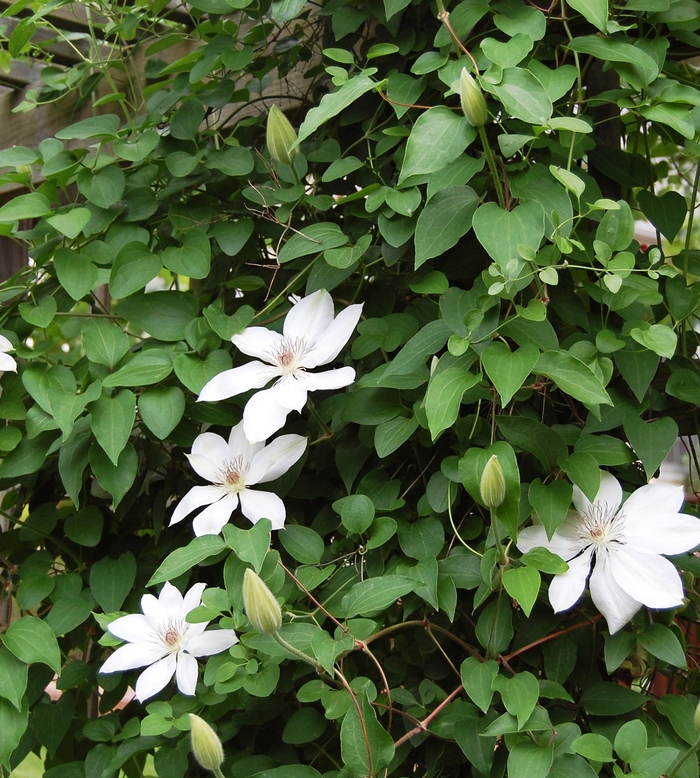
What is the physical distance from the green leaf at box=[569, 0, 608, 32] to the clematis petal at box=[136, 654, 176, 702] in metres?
0.67

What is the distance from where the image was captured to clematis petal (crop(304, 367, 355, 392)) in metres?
0.74

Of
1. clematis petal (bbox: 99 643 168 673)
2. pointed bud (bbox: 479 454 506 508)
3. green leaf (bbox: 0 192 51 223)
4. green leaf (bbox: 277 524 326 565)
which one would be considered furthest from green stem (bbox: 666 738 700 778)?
green leaf (bbox: 0 192 51 223)

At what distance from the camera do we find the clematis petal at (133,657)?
2.47 feet

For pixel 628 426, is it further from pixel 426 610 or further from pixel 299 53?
pixel 299 53

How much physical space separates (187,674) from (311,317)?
1.14ft

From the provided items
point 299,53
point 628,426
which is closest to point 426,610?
point 628,426

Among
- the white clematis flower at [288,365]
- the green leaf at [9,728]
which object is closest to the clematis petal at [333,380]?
the white clematis flower at [288,365]

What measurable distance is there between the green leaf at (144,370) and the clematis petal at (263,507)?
147 millimetres

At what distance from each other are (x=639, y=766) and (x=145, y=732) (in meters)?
0.40

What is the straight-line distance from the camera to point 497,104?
2.47 feet

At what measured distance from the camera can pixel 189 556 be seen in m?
0.70

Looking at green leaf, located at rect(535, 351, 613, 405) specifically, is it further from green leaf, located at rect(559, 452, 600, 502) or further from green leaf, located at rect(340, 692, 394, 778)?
green leaf, located at rect(340, 692, 394, 778)

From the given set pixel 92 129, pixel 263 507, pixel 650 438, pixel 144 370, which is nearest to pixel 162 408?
pixel 144 370

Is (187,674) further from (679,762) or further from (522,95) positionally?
(522,95)
